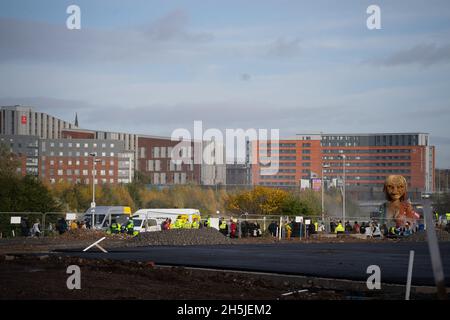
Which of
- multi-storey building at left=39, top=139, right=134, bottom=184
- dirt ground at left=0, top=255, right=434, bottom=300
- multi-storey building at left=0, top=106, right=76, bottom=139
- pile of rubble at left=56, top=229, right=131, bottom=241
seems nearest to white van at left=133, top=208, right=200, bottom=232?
pile of rubble at left=56, top=229, right=131, bottom=241

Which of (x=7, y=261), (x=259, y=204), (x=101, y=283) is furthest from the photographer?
(x=259, y=204)

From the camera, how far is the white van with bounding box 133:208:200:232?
55.6 m

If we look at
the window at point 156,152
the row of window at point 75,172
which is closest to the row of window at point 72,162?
the row of window at point 75,172

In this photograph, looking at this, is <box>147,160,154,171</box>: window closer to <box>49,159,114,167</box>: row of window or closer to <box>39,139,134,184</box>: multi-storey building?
<box>39,139,134,184</box>: multi-storey building

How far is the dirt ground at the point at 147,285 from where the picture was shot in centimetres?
1521

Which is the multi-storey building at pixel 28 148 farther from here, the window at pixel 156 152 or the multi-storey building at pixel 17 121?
the window at pixel 156 152

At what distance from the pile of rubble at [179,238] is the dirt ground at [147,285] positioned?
18.8m

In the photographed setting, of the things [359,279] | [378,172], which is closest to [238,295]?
[359,279]

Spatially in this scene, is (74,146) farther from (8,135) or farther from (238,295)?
(238,295)

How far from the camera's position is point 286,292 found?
55.2ft

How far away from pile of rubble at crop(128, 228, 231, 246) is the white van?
32.3 feet

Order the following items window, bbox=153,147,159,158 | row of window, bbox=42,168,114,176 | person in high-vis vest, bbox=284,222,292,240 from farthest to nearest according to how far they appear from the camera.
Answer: window, bbox=153,147,159,158
row of window, bbox=42,168,114,176
person in high-vis vest, bbox=284,222,292,240

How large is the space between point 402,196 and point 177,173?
123 meters
